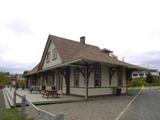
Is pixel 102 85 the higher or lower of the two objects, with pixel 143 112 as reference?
higher

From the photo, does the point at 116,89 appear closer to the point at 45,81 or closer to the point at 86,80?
the point at 86,80

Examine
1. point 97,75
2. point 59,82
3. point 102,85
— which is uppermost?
point 97,75

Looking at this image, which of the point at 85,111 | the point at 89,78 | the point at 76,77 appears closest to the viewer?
the point at 85,111

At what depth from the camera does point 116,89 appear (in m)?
21.2

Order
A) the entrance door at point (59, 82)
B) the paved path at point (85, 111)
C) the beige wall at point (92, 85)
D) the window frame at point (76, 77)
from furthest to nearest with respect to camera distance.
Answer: the entrance door at point (59, 82)
the window frame at point (76, 77)
the beige wall at point (92, 85)
the paved path at point (85, 111)

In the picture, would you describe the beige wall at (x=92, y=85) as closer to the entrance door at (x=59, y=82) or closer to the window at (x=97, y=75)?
the window at (x=97, y=75)


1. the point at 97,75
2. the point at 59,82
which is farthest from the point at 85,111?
the point at 59,82

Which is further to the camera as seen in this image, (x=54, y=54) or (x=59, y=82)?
(x=54, y=54)

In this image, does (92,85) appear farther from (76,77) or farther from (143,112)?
(143,112)

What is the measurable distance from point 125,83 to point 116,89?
2825 mm

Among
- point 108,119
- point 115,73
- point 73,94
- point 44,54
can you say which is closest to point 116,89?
point 115,73

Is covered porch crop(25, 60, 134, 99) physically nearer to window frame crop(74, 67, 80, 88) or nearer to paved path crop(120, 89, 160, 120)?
window frame crop(74, 67, 80, 88)

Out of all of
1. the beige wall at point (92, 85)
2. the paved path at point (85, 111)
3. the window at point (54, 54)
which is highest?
the window at point (54, 54)

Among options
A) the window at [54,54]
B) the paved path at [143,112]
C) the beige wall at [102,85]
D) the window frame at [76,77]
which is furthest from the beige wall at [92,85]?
the paved path at [143,112]
